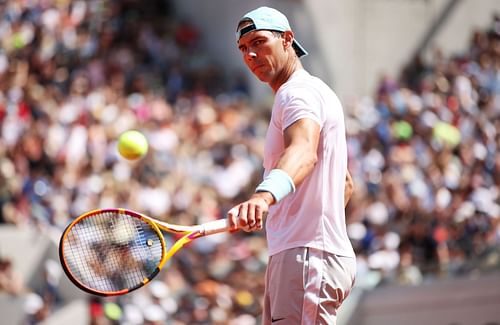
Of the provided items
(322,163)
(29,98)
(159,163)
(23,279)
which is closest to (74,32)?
(29,98)

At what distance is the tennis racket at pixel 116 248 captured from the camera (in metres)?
4.60

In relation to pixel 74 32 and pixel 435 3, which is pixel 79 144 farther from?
pixel 435 3

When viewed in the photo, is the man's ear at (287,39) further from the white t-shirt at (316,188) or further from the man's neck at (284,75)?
the white t-shirt at (316,188)

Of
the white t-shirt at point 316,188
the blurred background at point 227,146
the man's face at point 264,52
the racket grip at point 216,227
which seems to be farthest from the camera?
the blurred background at point 227,146

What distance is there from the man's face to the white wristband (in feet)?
2.29

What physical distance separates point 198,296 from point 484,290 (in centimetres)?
350

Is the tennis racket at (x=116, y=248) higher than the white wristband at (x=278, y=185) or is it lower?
lower

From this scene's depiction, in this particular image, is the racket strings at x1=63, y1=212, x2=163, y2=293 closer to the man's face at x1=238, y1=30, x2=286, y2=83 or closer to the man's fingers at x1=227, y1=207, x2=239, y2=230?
the man's fingers at x1=227, y1=207, x2=239, y2=230

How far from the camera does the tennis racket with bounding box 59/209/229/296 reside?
181 inches

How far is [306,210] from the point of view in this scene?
472 centimetres

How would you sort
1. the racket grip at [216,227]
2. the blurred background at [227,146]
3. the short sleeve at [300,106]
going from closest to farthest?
the racket grip at [216,227] < the short sleeve at [300,106] < the blurred background at [227,146]

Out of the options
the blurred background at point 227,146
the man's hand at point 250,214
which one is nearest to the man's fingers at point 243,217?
the man's hand at point 250,214

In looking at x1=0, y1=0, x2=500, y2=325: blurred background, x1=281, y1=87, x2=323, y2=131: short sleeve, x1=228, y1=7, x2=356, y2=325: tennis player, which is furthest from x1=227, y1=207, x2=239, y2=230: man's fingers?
x1=0, y1=0, x2=500, y2=325: blurred background

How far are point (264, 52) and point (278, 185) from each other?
815mm
